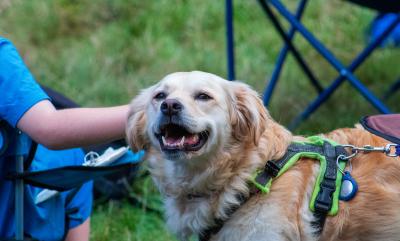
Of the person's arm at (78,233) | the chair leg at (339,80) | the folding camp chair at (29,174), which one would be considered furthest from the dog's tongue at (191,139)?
the chair leg at (339,80)

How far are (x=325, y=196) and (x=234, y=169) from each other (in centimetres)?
31

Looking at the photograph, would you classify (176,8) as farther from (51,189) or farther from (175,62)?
(51,189)

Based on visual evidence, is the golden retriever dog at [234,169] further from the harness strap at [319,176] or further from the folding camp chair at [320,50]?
the folding camp chair at [320,50]

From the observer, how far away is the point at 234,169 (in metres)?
2.25

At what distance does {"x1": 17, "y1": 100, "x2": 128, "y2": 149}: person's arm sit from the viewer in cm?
221

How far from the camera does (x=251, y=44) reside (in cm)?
554

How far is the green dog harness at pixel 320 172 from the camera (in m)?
2.12

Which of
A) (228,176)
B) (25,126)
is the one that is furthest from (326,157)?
(25,126)

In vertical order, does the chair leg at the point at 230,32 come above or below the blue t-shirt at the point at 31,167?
above

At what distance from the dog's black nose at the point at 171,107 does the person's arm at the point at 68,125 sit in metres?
0.27

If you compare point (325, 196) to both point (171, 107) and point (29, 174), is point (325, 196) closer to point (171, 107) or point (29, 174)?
point (171, 107)

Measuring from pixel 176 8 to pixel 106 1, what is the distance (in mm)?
640

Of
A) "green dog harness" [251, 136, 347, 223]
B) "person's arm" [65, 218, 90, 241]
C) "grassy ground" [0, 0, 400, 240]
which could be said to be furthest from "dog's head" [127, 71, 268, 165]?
"grassy ground" [0, 0, 400, 240]

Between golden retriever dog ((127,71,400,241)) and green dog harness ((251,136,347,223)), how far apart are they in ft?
0.07
